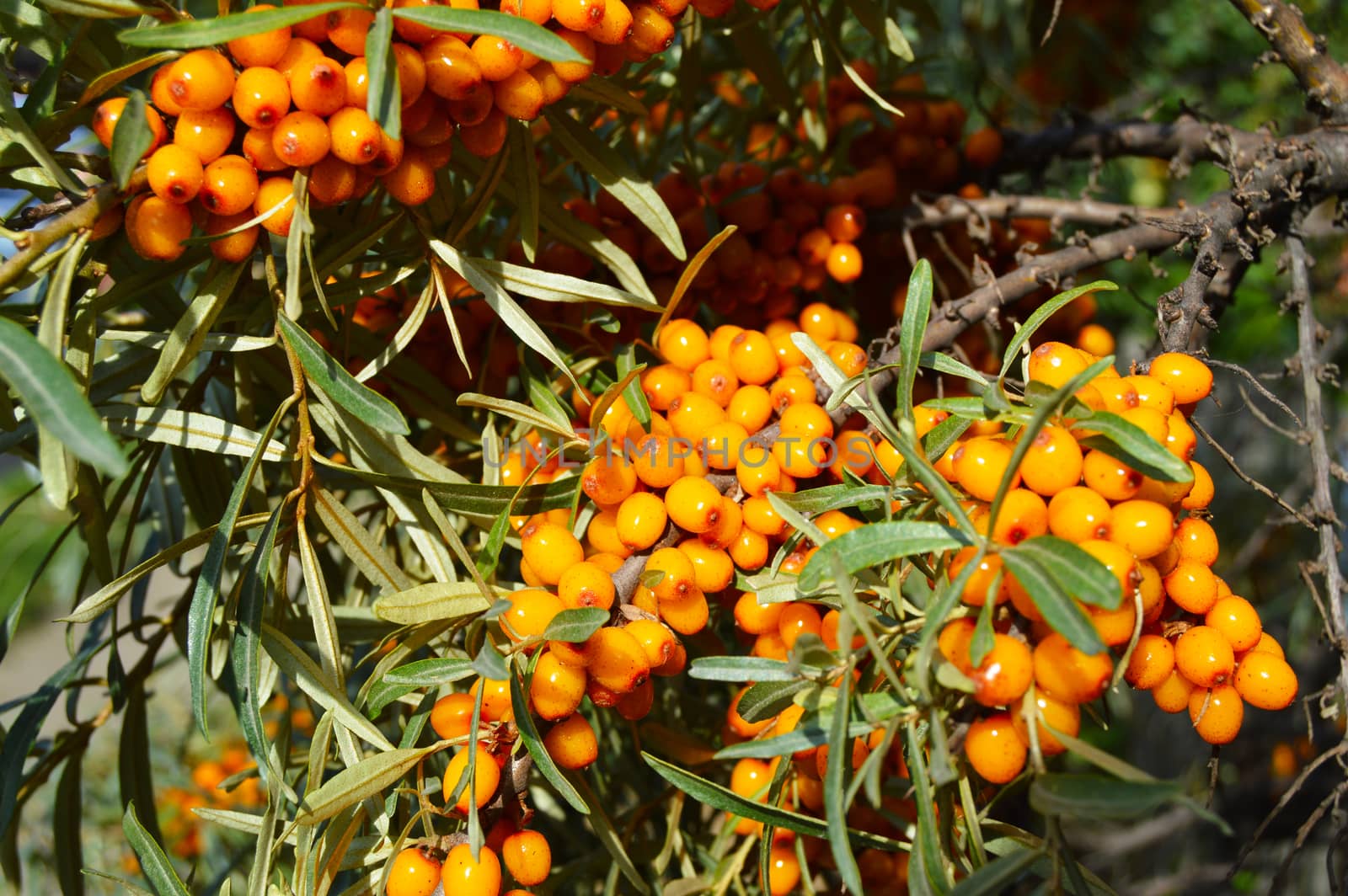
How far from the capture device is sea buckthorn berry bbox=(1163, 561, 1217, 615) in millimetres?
577

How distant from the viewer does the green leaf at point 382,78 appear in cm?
49

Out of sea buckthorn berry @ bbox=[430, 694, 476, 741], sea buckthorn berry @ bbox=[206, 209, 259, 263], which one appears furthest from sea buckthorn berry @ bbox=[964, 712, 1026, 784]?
sea buckthorn berry @ bbox=[206, 209, 259, 263]

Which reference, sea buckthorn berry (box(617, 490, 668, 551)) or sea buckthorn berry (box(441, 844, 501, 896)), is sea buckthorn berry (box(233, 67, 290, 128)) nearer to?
sea buckthorn berry (box(617, 490, 668, 551))

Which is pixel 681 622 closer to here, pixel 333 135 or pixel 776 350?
pixel 776 350

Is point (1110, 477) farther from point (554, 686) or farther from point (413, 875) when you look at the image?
point (413, 875)

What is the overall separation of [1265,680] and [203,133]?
71cm

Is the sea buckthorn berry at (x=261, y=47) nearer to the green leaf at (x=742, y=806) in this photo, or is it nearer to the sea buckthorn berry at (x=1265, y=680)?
the green leaf at (x=742, y=806)

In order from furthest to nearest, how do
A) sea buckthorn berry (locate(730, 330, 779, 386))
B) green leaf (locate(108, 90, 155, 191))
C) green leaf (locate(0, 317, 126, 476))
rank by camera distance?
1. sea buckthorn berry (locate(730, 330, 779, 386))
2. green leaf (locate(108, 90, 155, 191))
3. green leaf (locate(0, 317, 126, 476))

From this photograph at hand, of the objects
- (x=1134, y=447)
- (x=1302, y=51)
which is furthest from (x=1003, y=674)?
(x=1302, y=51)

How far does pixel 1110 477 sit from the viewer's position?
542 mm

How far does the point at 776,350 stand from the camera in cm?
80

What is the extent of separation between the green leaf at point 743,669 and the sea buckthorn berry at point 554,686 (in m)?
0.08

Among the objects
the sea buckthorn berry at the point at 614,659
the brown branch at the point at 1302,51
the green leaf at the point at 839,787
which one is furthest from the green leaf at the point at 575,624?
the brown branch at the point at 1302,51

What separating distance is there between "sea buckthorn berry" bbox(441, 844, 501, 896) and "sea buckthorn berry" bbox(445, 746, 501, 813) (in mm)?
28
